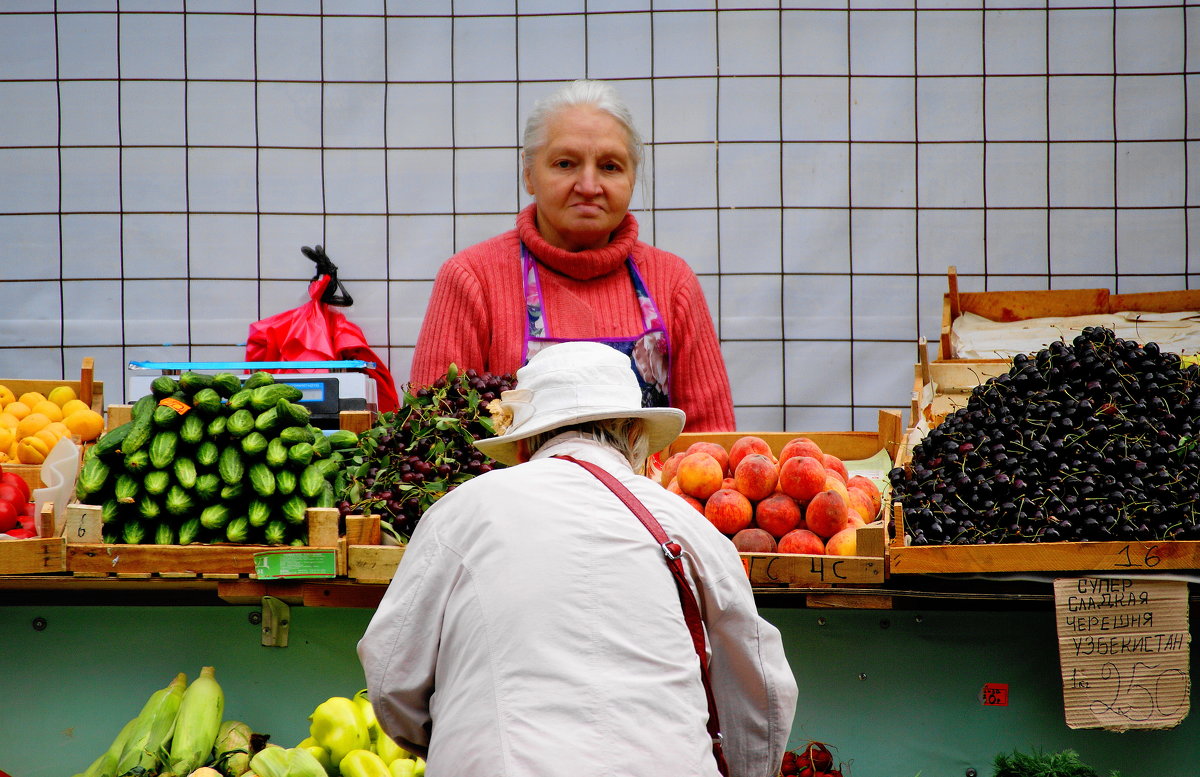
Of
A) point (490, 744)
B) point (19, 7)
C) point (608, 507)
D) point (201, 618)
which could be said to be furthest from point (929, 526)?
point (19, 7)

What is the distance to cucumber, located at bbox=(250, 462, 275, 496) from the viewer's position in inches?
103

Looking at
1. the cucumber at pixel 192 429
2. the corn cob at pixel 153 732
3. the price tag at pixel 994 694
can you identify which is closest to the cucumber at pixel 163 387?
the cucumber at pixel 192 429

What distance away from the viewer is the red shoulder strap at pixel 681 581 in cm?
173

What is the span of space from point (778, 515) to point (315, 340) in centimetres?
204

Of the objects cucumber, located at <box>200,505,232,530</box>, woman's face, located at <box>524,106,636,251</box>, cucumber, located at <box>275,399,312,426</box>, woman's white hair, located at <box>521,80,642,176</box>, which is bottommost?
cucumber, located at <box>200,505,232,530</box>

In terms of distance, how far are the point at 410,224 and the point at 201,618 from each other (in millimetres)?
1862

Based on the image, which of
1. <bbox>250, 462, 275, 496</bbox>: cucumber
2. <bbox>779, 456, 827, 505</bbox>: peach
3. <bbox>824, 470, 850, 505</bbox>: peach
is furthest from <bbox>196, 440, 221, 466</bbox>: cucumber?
<bbox>824, 470, 850, 505</bbox>: peach

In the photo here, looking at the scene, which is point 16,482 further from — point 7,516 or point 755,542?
point 755,542

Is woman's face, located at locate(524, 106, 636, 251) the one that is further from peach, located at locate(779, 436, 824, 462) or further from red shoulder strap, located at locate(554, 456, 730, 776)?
red shoulder strap, located at locate(554, 456, 730, 776)

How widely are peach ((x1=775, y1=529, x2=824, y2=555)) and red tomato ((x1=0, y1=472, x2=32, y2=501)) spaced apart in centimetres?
204

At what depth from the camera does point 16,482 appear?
9.93 feet

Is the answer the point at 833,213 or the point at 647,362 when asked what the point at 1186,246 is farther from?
the point at 647,362

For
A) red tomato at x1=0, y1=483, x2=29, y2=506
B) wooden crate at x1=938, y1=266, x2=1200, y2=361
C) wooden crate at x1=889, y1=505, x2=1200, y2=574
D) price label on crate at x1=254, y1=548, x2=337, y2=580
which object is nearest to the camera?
wooden crate at x1=889, y1=505, x2=1200, y2=574

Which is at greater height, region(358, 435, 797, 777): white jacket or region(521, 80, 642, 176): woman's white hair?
region(521, 80, 642, 176): woman's white hair
